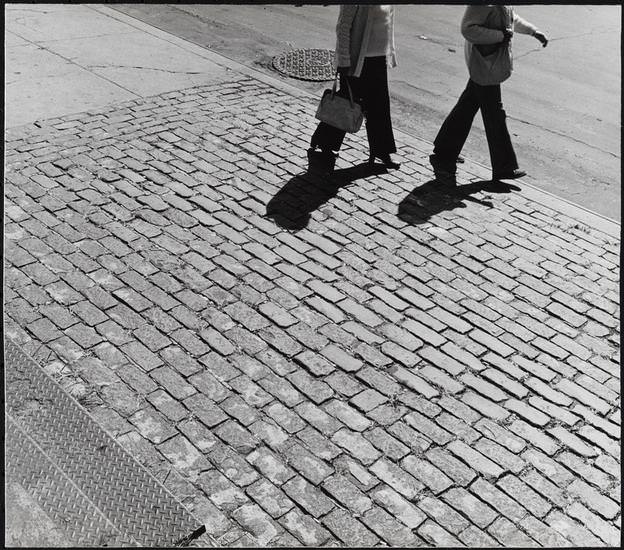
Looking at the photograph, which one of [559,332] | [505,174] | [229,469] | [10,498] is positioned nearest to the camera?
[10,498]

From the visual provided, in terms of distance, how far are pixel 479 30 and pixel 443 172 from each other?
4.61 ft

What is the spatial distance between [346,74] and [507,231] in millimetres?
2080

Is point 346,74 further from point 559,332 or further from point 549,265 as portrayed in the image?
point 559,332

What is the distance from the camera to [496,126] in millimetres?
7355

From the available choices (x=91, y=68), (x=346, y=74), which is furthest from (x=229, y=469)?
(x=91, y=68)

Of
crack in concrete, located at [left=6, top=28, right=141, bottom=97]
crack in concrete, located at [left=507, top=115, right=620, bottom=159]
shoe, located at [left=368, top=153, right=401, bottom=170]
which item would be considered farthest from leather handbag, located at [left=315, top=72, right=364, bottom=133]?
crack in concrete, located at [left=507, top=115, right=620, bottom=159]

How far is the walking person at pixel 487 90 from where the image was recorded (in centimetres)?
706

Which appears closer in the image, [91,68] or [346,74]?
[346,74]

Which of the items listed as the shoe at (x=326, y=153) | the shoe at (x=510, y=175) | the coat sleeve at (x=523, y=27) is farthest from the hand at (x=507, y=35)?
the shoe at (x=326, y=153)

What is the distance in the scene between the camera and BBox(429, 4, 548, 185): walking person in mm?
7059

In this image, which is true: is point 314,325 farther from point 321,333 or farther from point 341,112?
point 341,112

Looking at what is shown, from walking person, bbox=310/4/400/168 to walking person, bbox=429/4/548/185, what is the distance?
55cm

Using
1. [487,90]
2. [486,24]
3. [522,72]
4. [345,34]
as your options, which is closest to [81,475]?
[345,34]

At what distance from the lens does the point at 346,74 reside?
7.07 metres
